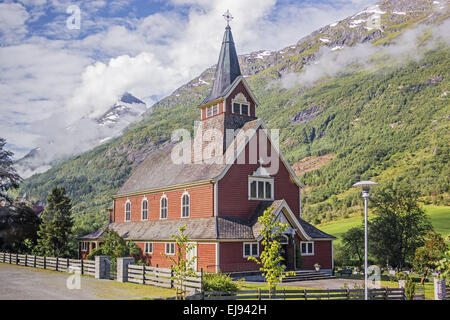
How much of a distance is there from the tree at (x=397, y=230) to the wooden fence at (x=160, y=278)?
24.2 metres

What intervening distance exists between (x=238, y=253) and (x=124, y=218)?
19.1 meters

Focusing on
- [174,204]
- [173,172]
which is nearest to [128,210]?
[173,172]

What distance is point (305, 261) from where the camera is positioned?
39.2 metres

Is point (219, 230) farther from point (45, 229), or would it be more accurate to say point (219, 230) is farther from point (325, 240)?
point (45, 229)

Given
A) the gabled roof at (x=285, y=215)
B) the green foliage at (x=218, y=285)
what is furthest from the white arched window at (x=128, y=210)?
the green foliage at (x=218, y=285)

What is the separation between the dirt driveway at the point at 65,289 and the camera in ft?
76.9

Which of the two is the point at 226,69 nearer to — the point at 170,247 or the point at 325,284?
the point at 170,247

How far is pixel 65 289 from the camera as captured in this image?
85.5 ft

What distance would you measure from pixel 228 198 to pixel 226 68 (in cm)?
1368

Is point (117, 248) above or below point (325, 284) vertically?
above

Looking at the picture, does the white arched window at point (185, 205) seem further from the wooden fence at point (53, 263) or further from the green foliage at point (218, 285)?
the green foliage at point (218, 285)

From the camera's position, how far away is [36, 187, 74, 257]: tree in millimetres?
45812

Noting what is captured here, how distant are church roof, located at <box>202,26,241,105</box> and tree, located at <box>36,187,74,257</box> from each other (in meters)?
16.9
